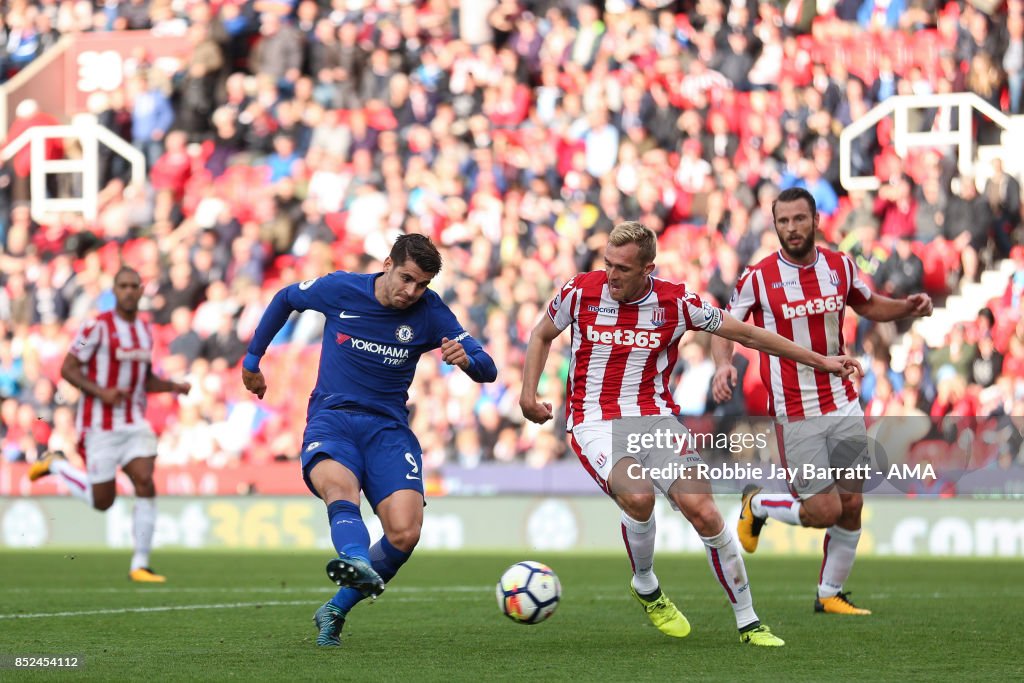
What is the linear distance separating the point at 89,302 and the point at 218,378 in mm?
2690

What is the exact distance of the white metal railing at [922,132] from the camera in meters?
17.5

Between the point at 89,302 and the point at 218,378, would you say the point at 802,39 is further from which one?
the point at 89,302

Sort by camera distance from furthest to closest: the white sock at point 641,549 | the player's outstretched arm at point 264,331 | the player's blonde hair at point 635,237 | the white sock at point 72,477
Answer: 1. the white sock at point 72,477
2. the white sock at point 641,549
3. the player's outstretched arm at point 264,331
4. the player's blonde hair at point 635,237

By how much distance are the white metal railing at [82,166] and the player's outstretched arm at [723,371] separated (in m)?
15.2

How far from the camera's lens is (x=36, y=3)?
2425 centimetres

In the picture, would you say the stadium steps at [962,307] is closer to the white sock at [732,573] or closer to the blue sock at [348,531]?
the white sock at [732,573]

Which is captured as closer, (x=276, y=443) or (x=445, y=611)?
(x=445, y=611)

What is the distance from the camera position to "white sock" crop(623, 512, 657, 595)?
25.4ft

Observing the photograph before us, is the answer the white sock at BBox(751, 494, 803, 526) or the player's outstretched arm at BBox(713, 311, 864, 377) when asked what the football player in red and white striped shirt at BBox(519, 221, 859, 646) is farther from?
the white sock at BBox(751, 494, 803, 526)

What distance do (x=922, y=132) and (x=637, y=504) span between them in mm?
11429

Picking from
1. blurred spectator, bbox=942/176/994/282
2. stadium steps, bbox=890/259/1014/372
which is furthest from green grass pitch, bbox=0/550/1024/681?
blurred spectator, bbox=942/176/994/282

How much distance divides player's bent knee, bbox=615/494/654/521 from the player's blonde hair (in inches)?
44.3

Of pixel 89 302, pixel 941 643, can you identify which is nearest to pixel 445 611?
pixel 941 643

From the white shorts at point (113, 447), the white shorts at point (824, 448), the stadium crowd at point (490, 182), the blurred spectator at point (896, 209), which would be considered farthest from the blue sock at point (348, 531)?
the blurred spectator at point (896, 209)
